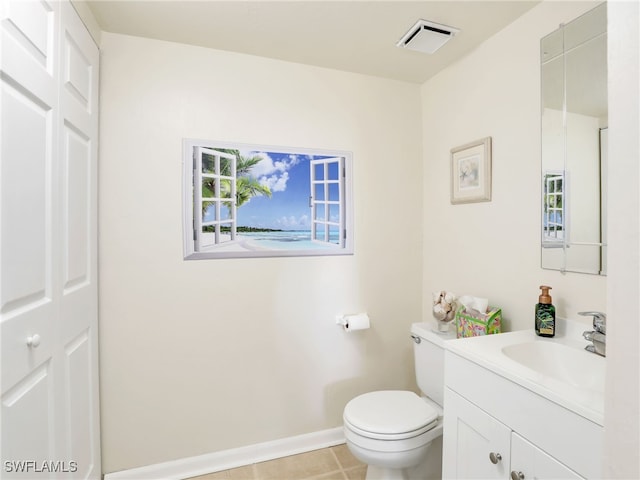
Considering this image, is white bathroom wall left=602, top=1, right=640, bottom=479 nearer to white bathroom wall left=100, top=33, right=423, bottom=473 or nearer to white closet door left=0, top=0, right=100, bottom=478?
white closet door left=0, top=0, right=100, bottom=478

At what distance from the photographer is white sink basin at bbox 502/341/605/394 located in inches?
45.0

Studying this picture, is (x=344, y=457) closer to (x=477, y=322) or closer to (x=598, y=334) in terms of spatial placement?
(x=477, y=322)

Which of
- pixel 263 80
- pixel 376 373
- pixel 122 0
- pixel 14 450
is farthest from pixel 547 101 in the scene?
pixel 14 450

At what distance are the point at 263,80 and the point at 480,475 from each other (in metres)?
2.05

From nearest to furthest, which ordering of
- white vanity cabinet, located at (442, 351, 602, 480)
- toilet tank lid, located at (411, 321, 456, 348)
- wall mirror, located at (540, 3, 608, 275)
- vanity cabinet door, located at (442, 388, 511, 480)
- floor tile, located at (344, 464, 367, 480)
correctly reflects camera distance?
white vanity cabinet, located at (442, 351, 602, 480), vanity cabinet door, located at (442, 388, 511, 480), wall mirror, located at (540, 3, 608, 275), toilet tank lid, located at (411, 321, 456, 348), floor tile, located at (344, 464, 367, 480)

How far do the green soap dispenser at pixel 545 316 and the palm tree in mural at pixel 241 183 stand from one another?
1.39 m

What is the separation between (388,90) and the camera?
2158 millimetres

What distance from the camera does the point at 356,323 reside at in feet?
6.52

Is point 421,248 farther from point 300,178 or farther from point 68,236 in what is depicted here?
point 68,236

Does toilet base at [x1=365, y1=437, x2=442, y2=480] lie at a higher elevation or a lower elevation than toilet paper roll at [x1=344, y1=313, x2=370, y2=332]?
lower

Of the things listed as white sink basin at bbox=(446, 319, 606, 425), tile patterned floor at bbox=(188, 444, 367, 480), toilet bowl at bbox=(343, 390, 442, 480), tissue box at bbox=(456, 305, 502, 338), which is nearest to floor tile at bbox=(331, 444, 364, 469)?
tile patterned floor at bbox=(188, 444, 367, 480)

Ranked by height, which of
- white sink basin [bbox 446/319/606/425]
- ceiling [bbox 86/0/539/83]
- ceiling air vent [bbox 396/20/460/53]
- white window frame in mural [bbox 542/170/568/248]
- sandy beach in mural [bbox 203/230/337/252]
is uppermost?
Answer: ceiling [bbox 86/0/539/83]

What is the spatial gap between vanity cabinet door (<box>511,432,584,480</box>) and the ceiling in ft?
5.54

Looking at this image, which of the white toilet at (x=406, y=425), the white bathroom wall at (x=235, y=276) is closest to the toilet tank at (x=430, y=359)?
the white toilet at (x=406, y=425)
